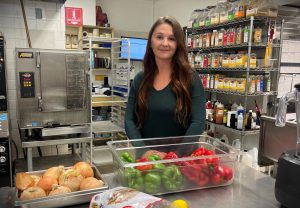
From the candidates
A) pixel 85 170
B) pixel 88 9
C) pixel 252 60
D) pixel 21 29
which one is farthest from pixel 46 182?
pixel 88 9

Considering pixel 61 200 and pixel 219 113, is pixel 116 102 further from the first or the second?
pixel 61 200

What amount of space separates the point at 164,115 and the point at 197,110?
20 centimetres

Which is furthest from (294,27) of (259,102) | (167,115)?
(167,115)

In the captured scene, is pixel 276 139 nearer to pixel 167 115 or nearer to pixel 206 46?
pixel 167 115

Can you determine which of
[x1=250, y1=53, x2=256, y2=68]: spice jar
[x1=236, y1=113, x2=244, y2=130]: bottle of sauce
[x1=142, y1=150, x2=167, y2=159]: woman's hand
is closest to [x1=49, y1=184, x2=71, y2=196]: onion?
[x1=142, y1=150, x2=167, y2=159]: woman's hand

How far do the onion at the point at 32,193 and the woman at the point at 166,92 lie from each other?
2.54 ft

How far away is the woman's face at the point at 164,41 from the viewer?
5.08ft

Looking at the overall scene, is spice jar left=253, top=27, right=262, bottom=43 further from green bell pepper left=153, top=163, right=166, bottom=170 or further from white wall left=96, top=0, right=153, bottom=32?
white wall left=96, top=0, right=153, bottom=32

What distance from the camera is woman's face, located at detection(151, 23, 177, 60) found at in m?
1.55

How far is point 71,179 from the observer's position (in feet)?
3.37

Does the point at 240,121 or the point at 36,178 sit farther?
the point at 240,121

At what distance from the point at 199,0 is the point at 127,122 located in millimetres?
5160

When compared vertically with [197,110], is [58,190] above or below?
below

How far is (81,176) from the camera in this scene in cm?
108
